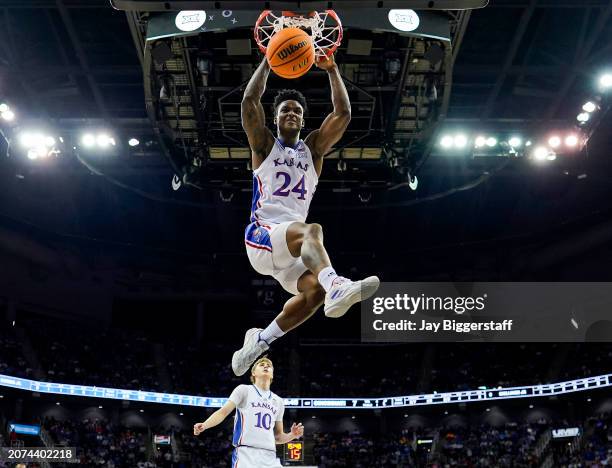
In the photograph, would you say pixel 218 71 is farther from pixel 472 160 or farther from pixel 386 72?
pixel 472 160

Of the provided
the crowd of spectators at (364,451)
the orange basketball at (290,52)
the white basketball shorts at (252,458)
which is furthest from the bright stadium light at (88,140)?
the crowd of spectators at (364,451)

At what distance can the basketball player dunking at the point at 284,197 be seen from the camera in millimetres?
5168

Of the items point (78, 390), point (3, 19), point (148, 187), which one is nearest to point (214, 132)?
point (3, 19)

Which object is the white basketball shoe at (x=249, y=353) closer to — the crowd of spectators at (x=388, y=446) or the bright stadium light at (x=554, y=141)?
the bright stadium light at (x=554, y=141)

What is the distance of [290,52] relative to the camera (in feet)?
17.0

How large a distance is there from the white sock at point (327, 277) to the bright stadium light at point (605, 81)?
1387 centimetres

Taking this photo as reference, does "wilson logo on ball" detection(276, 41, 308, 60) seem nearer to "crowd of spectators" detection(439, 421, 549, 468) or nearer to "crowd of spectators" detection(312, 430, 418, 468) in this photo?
"crowd of spectators" detection(439, 421, 549, 468)

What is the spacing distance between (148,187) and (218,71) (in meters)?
13.6

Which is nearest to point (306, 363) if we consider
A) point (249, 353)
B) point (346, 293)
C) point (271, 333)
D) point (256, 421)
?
point (256, 421)

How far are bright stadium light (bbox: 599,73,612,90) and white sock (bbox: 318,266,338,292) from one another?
13.9 metres

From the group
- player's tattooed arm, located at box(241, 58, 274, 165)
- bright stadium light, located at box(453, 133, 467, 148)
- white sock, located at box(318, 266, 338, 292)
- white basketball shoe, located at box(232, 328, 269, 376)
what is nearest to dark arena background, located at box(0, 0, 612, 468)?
bright stadium light, located at box(453, 133, 467, 148)

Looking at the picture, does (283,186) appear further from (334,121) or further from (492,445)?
(492,445)

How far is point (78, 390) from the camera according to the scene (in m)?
29.1

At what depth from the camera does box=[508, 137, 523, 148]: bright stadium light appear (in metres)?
17.5
